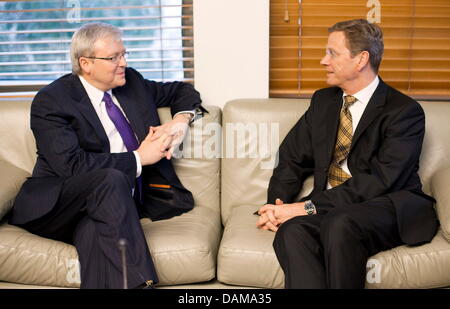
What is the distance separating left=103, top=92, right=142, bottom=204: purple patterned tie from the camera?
8.69 feet

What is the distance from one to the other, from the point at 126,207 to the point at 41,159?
59 centimetres

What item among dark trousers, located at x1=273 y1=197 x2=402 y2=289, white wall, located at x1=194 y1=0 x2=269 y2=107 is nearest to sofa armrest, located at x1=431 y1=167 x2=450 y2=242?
dark trousers, located at x1=273 y1=197 x2=402 y2=289

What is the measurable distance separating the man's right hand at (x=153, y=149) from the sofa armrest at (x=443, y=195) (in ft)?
3.83

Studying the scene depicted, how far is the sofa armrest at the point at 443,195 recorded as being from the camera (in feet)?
7.61

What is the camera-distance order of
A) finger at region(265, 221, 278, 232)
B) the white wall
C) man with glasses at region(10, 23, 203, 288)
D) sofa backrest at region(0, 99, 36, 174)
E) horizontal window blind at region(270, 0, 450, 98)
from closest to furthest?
man with glasses at region(10, 23, 203, 288) < finger at region(265, 221, 278, 232) < sofa backrest at region(0, 99, 36, 174) < the white wall < horizontal window blind at region(270, 0, 450, 98)

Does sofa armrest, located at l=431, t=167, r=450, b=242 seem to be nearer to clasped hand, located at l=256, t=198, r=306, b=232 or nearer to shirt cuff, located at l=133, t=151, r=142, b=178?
clasped hand, located at l=256, t=198, r=306, b=232

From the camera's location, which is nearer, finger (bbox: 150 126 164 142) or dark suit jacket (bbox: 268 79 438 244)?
dark suit jacket (bbox: 268 79 438 244)

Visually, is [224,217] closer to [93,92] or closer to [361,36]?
[93,92]

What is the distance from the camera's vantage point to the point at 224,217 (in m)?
2.87

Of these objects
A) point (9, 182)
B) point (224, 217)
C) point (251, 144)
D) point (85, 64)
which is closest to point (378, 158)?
point (251, 144)

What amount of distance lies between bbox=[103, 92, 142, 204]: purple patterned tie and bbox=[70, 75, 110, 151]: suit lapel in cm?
9

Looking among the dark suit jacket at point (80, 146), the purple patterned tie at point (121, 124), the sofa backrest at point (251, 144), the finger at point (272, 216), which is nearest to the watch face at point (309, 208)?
the finger at point (272, 216)

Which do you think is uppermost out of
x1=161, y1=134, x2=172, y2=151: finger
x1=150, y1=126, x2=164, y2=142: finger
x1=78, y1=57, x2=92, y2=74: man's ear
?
x1=78, y1=57, x2=92, y2=74: man's ear

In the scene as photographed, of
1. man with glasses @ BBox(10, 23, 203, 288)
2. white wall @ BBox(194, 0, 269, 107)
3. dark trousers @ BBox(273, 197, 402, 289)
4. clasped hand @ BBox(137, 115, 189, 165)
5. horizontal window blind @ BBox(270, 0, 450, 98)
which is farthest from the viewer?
horizontal window blind @ BBox(270, 0, 450, 98)
